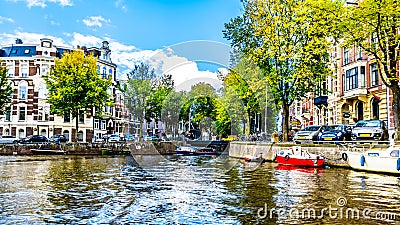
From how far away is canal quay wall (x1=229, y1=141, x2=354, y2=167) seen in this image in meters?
29.7

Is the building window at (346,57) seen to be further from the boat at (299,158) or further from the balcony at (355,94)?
the boat at (299,158)

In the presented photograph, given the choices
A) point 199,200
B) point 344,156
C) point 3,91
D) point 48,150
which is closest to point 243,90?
point 344,156

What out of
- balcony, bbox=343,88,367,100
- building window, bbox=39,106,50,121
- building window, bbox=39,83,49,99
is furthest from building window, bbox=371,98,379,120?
building window, bbox=39,83,49,99

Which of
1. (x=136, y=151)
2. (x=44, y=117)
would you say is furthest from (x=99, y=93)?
(x=44, y=117)

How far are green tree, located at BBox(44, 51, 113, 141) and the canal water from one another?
31604 millimetres

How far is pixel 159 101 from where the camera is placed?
46000mm

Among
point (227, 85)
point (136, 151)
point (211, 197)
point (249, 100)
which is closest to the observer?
point (211, 197)

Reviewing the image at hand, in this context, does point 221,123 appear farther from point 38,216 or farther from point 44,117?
point 44,117

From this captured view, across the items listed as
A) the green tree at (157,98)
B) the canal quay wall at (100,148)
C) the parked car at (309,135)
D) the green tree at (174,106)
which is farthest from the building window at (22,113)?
the parked car at (309,135)

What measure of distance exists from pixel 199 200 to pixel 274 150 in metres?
20.9

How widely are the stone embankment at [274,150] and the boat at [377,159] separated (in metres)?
1.08

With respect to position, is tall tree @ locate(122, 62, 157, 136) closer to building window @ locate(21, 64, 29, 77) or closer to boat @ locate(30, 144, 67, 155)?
boat @ locate(30, 144, 67, 155)

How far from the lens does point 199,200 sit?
15328 millimetres

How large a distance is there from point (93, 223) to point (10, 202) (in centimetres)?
504
